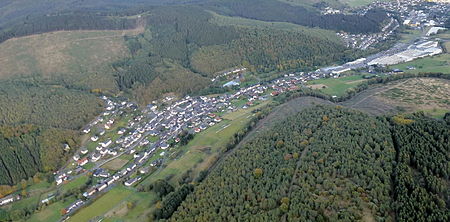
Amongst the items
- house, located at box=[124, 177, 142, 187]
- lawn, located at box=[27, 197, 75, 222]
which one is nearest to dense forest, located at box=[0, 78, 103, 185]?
lawn, located at box=[27, 197, 75, 222]

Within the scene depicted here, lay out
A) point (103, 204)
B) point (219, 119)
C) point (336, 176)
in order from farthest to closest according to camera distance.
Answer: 1. point (219, 119)
2. point (103, 204)
3. point (336, 176)

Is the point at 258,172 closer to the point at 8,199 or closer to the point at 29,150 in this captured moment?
the point at 8,199

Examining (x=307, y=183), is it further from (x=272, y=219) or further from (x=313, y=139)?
(x=313, y=139)

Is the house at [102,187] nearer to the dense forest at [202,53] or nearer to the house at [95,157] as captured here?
the house at [95,157]

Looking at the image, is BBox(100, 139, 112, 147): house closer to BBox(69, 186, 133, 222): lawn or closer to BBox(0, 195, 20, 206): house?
BBox(69, 186, 133, 222): lawn

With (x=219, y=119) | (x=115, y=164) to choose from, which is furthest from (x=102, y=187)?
(x=219, y=119)

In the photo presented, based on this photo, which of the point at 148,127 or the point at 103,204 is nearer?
the point at 103,204
